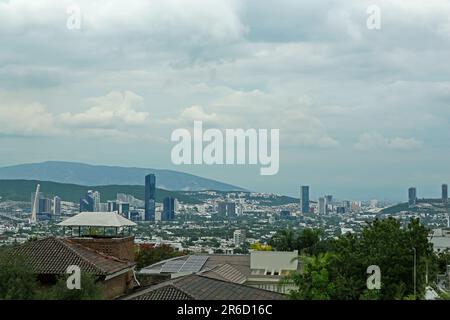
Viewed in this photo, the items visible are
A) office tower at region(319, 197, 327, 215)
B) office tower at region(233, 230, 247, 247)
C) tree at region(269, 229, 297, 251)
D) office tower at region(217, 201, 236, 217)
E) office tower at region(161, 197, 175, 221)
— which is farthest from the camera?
tree at region(269, 229, 297, 251)

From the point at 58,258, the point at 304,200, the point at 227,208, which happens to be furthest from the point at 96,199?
the point at 58,258

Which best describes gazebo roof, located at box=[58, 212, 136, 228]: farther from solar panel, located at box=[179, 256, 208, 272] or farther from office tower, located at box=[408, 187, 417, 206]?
office tower, located at box=[408, 187, 417, 206]

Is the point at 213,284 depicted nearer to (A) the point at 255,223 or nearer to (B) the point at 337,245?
(B) the point at 337,245

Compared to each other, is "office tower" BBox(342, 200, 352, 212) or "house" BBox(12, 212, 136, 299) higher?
"office tower" BBox(342, 200, 352, 212)

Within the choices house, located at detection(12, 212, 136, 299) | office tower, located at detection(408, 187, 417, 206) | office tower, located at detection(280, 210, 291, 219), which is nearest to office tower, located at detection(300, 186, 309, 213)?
office tower, located at detection(408, 187, 417, 206)

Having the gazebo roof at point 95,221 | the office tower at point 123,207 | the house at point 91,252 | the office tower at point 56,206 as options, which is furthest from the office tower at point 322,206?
the office tower at point 56,206

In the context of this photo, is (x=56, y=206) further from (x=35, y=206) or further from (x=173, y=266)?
(x=173, y=266)
